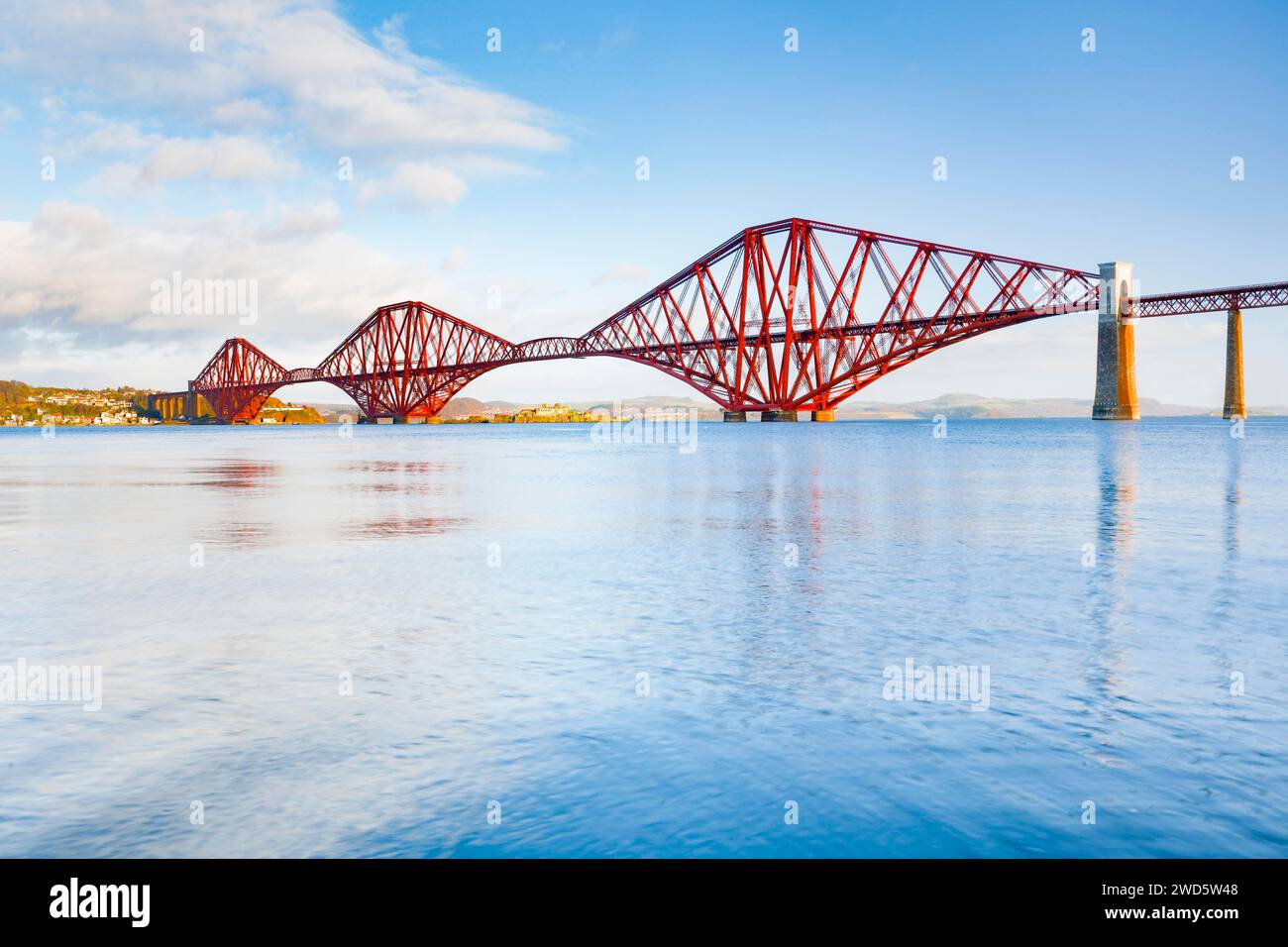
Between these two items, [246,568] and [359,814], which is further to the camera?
[246,568]

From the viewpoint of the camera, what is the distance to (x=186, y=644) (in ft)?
30.7

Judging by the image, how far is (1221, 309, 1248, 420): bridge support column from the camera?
10338cm

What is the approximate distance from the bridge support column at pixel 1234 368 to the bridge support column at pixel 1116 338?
10.4 meters

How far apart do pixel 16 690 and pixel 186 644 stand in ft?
5.37

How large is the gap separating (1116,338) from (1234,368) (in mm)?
16871

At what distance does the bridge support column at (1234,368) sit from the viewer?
339 ft

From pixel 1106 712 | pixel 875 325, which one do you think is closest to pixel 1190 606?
pixel 1106 712

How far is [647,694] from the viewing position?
7645 mm

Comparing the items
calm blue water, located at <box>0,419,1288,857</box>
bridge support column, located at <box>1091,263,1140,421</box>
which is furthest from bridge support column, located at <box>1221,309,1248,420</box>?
calm blue water, located at <box>0,419,1288,857</box>

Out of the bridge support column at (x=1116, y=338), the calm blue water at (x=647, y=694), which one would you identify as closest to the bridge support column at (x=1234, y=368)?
the bridge support column at (x=1116, y=338)
